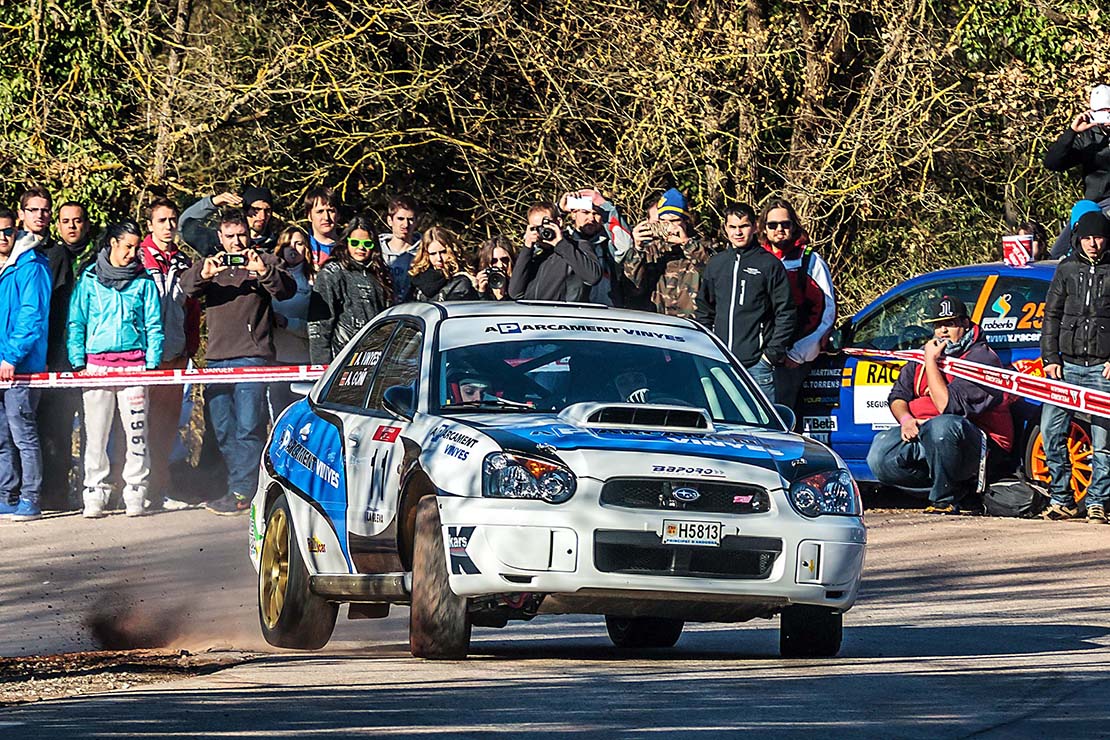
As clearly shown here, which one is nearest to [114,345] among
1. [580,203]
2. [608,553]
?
[580,203]

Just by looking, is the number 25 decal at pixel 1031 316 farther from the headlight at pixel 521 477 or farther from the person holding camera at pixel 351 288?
the headlight at pixel 521 477

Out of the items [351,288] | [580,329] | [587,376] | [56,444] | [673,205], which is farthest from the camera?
[673,205]

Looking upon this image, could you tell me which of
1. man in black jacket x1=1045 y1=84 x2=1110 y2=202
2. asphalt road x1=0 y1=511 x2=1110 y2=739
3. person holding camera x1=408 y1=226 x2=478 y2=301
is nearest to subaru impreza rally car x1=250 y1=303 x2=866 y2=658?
asphalt road x1=0 y1=511 x2=1110 y2=739

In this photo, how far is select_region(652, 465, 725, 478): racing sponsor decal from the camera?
28.8ft

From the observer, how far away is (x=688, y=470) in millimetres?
8797

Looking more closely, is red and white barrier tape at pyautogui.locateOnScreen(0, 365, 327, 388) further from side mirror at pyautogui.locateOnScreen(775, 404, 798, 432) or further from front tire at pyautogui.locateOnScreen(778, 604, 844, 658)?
front tire at pyautogui.locateOnScreen(778, 604, 844, 658)

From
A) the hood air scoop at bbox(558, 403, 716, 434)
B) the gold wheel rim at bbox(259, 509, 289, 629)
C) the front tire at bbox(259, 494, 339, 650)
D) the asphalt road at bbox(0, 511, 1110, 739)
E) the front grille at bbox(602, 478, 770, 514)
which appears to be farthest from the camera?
the gold wheel rim at bbox(259, 509, 289, 629)

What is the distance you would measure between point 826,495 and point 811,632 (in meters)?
0.68

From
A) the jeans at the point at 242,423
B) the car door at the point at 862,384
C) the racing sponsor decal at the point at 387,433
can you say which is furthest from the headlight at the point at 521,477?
the car door at the point at 862,384

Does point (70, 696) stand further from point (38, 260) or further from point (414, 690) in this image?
point (38, 260)

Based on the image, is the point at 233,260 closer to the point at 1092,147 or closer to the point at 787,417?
the point at 787,417

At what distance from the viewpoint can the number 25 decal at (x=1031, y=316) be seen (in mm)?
16719

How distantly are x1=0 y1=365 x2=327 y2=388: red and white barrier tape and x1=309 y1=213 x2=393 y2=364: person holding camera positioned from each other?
1.18 feet

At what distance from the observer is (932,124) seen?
72.3 ft
